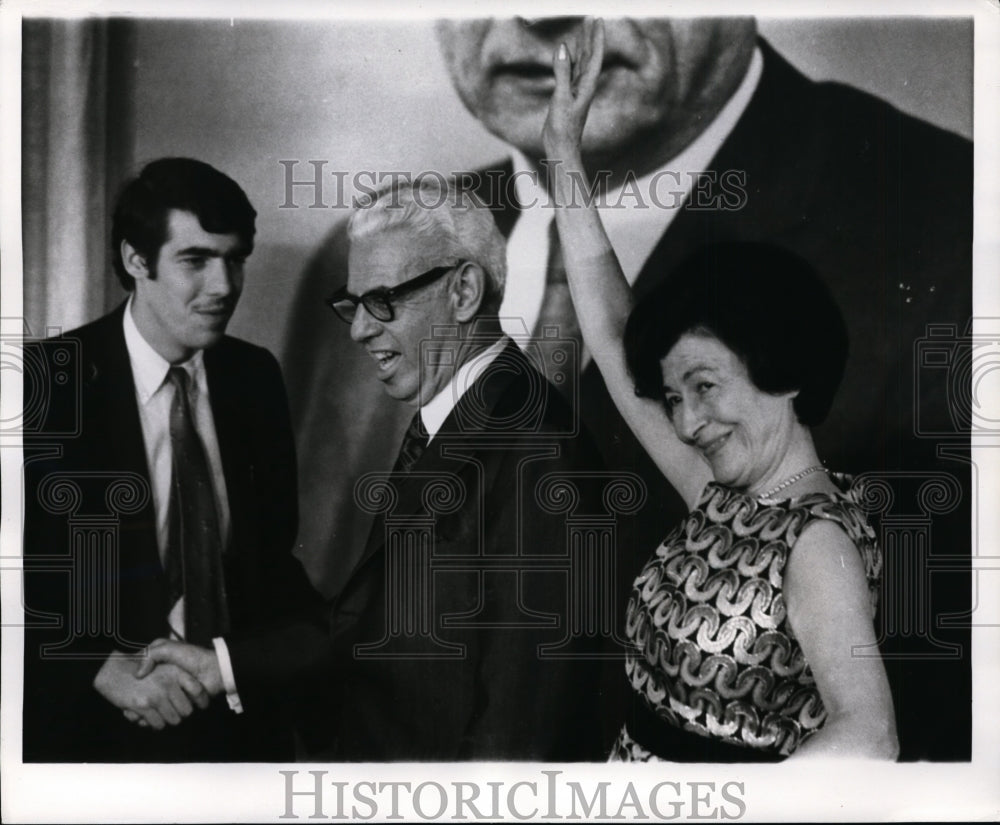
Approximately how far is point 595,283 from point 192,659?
170 cm

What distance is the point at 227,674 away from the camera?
3.64m

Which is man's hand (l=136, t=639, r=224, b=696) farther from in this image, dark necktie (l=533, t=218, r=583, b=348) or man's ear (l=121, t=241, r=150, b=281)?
dark necktie (l=533, t=218, r=583, b=348)

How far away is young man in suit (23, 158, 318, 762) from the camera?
3.66 meters

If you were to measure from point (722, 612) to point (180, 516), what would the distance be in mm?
1680

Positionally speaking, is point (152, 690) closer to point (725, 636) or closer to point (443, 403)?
point (443, 403)

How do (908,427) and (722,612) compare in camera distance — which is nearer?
(722,612)

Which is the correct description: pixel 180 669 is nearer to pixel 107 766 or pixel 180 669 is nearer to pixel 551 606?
pixel 107 766

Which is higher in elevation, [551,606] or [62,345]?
[62,345]

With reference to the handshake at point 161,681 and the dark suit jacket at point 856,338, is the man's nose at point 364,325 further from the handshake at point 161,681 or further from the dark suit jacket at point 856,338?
the handshake at point 161,681

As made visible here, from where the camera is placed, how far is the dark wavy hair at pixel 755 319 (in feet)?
11.8

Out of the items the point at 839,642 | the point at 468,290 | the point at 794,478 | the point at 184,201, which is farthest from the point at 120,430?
the point at 839,642

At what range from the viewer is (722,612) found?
3482 millimetres

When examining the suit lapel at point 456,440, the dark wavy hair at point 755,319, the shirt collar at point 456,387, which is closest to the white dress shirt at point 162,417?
the suit lapel at point 456,440

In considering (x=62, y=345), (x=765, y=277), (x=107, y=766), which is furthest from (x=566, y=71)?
(x=107, y=766)
